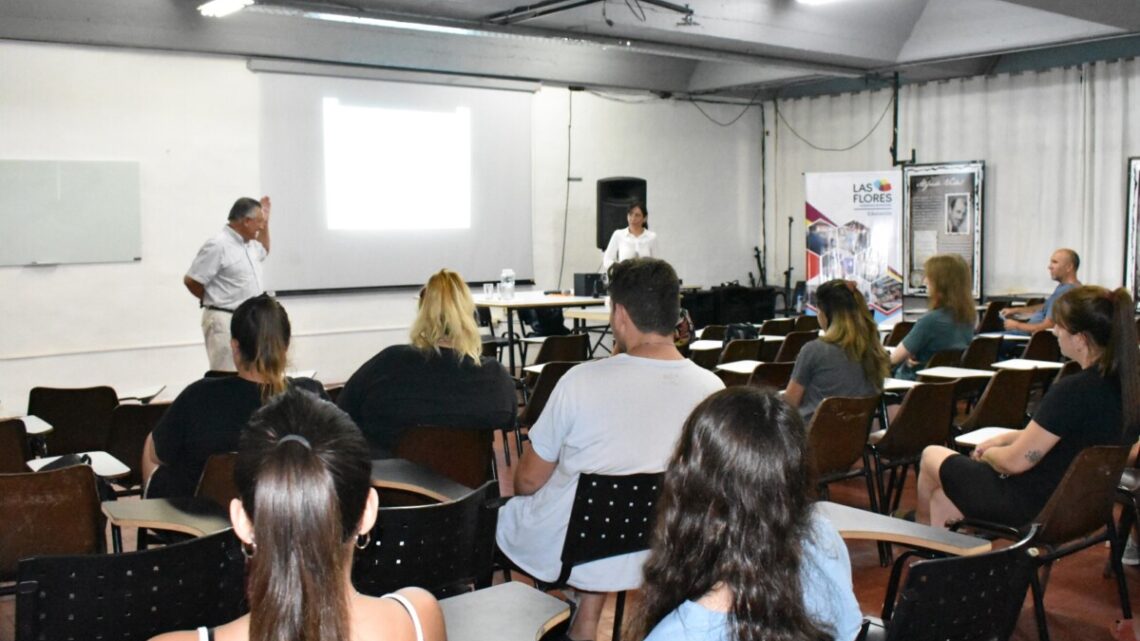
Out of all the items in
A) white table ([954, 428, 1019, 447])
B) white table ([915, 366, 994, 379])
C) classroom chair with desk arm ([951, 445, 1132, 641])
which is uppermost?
white table ([915, 366, 994, 379])

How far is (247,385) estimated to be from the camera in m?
3.45

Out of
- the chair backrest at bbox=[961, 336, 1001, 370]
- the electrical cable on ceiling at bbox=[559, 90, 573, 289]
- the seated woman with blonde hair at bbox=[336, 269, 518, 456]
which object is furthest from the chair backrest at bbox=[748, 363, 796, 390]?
the electrical cable on ceiling at bbox=[559, 90, 573, 289]

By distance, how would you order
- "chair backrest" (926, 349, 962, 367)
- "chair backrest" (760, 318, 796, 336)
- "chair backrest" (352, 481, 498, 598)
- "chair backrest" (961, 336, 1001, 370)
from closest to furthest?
1. "chair backrest" (352, 481, 498, 598)
2. "chair backrest" (926, 349, 962, 367)
3. "chair backrest" (961, 336, 1001, 370)
4. "chair backrest" (760, 318, 796, 336)

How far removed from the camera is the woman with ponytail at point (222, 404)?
337 centimetres

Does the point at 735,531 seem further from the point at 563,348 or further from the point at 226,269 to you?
the point at 226,269

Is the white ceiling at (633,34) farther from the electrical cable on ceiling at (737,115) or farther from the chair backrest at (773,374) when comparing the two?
the chair backrest at (773,374)

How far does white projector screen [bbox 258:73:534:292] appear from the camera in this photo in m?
9.34

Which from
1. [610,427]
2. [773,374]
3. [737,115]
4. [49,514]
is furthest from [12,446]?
[737,115]

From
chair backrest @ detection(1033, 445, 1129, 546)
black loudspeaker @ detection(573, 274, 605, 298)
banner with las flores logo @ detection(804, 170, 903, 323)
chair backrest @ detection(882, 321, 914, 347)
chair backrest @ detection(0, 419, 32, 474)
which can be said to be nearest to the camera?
chair backrest @ detection(1033, 445, 1129, 546)

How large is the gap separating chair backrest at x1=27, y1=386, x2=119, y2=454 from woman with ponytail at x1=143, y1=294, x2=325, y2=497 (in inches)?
62.1

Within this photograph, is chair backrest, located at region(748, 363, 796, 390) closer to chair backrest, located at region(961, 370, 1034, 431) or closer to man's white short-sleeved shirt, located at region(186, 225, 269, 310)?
chair backrest, located at region(961, 370, 1034, 431)

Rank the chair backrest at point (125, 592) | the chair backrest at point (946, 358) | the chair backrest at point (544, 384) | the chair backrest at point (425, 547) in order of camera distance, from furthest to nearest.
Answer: the chair backrest at point (946, 358) < the chair backrest at point (544, 384) < the chair backrest at point (425, 547) < the chair backrest at point (125, 592)

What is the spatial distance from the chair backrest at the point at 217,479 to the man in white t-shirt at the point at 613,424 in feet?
2.71

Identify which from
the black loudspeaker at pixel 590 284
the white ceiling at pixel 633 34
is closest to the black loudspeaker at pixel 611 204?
the white ceiling at pixel 633 34
